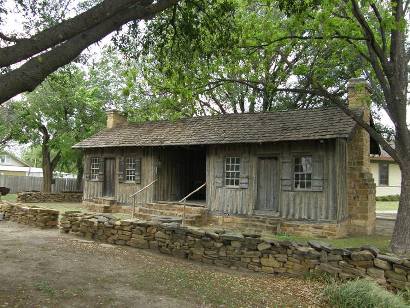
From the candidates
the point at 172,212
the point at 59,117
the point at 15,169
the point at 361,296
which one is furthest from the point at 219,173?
the point at 15,169

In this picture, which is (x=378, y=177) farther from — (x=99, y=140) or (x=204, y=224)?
(x=99, y=140)

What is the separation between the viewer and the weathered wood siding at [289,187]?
13.9 m

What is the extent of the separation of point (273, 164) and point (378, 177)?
18228 mm

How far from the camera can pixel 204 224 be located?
54.0ft

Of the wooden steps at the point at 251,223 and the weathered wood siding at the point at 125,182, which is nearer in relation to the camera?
the wooden steps at the point at 251,223

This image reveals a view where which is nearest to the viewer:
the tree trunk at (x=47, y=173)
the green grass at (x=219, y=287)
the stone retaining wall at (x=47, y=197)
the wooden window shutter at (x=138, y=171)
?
the green grass at (x=219, y=287)

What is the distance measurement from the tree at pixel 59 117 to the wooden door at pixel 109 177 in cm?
572

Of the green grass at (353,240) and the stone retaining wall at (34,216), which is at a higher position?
the stone retaining wall at (34,216)

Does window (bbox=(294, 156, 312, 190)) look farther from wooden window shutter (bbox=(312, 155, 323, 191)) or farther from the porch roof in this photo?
the porch roof

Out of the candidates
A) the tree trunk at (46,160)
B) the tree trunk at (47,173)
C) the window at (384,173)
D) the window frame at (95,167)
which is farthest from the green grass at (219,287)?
the window at (384,173)

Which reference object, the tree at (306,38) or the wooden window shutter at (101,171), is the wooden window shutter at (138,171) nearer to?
the wooden window shutter at (101,171)

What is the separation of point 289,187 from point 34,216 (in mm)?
9439

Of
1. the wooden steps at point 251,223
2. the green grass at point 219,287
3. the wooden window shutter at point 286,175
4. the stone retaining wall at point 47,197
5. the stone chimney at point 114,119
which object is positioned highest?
the stone chimney at point 114,119

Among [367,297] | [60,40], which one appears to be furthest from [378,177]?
[60,40]
